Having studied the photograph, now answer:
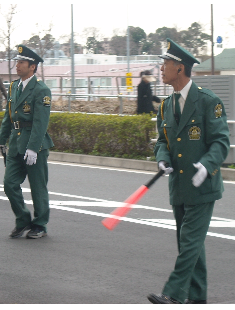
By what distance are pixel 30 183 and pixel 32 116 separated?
2.39 ft

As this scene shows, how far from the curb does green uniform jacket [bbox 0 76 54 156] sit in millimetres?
5170

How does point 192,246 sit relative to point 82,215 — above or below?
above

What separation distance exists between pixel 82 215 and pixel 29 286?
9.93 ft

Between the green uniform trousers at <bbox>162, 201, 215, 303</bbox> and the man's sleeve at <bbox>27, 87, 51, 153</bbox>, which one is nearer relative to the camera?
the green uniform trousers at <bbox>162, 201, 215, 303</bbox>

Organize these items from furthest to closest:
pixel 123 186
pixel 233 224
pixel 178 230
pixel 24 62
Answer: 1. pixel 123 186
2. pixel 233 224
3. pixel 24 62
4. pixel 178 230

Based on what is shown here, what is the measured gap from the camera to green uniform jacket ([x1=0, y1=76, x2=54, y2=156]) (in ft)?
21.5

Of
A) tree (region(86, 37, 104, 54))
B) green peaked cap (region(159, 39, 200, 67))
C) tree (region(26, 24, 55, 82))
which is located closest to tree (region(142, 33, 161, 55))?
tree (region(86, 37, 104, 54))

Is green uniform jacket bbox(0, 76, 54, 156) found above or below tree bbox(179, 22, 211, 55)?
below

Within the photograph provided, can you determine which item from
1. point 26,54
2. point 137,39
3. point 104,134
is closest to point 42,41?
point 104,134

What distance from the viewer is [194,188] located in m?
4.28

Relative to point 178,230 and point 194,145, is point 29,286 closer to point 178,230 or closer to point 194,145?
point 178,230

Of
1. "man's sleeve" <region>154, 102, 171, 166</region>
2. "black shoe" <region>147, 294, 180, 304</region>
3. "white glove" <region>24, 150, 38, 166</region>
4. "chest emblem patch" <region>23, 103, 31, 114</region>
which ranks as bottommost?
"black shoe" <region>147, 294, 180, 304</region>

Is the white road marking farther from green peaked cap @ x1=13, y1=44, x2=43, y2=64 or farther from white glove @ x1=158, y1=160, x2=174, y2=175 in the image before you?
white glove @ x1=158, y1=160, x2=174, y2=175

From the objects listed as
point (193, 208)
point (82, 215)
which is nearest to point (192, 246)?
point (193, 208)
